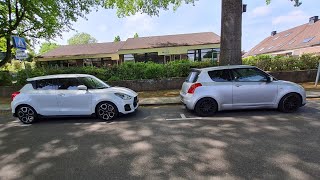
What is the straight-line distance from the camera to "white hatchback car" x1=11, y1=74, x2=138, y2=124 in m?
7.50

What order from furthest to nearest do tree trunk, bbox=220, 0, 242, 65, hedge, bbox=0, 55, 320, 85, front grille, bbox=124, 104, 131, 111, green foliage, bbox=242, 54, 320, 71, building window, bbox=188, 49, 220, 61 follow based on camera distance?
building window, bbox=188, 49, 220, 61 < green foliage, bbox=242, 54, 320, 71 < hedge, bbox=0, 55, 320, 85 < tree trunk, bbox=220, 0, 242, 65 < front grille, bbox=124, 104, 131, 111

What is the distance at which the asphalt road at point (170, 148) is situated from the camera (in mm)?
3895

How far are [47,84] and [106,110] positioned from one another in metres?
2.12

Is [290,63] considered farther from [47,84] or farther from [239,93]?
[47,84]

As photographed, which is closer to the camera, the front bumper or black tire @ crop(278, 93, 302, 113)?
black tire @ crop(278, 93, 302, 113)

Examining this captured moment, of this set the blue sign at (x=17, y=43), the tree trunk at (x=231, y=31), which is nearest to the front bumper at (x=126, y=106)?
the tree trunk at (x=231, y=31)

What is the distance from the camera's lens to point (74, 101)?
752 centimetres

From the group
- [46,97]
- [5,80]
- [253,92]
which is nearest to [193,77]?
[253,92]

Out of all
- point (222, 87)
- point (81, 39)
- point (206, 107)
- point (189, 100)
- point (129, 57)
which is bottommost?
point (206, 107)

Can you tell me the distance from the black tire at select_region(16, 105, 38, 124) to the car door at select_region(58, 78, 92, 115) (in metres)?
0.93

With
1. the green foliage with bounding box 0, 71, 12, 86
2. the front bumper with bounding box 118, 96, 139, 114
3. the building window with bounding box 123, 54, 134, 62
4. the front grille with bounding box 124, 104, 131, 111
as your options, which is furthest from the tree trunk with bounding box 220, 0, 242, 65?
the building window with bounding box 123, 54, 134, 62

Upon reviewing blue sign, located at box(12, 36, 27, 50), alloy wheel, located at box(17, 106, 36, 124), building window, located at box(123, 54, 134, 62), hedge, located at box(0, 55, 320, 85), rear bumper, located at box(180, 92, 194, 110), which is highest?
building window, located at box(123, 54, 134, 62)

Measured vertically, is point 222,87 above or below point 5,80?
below

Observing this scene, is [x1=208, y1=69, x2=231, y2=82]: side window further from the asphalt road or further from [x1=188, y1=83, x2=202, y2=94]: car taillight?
the asphalt road
